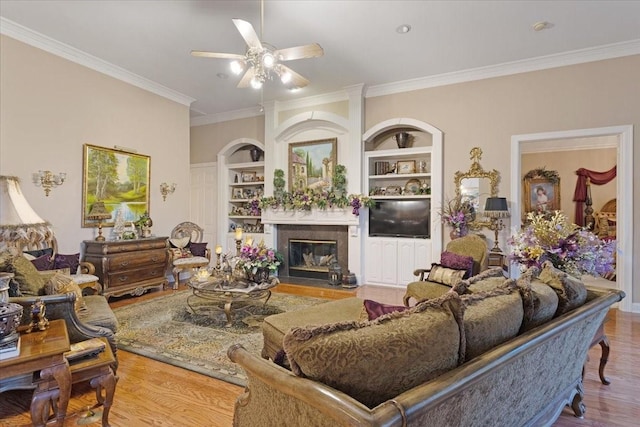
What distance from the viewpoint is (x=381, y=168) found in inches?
242

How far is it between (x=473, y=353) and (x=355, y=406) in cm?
64

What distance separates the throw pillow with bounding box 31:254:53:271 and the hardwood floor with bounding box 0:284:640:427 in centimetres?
139

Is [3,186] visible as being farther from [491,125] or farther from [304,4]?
[491,125]

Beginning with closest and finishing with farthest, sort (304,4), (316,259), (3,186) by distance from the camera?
(304,4), (3,186), (316,259)

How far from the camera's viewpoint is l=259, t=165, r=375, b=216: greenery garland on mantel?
5.84 m

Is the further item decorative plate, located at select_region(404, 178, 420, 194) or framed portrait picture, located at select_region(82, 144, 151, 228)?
decorative plate, located at select_region(404, 178, 420, 194)

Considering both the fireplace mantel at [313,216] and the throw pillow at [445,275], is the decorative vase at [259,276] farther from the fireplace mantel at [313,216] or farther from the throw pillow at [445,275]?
the fireplace mantel at [313,216]

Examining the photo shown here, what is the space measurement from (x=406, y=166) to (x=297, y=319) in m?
4.05

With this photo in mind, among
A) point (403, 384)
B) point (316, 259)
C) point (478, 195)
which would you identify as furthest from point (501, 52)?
point (403, 384)

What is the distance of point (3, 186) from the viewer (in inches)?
153

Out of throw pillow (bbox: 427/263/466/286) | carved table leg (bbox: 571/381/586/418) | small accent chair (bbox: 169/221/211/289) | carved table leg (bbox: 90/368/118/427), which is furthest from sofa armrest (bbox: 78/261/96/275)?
carved table leg (bbox: 571/381/586/418)

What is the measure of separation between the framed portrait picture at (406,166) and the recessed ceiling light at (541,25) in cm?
248

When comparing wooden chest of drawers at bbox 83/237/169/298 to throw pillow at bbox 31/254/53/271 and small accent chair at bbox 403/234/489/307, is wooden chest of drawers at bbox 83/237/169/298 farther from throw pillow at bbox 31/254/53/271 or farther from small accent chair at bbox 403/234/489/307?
small accent chair at bbox 403/234/489/307

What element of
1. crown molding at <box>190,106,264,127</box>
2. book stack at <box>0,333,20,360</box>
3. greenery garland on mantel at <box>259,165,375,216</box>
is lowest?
book stack at <box>0,333,20,360</box>
